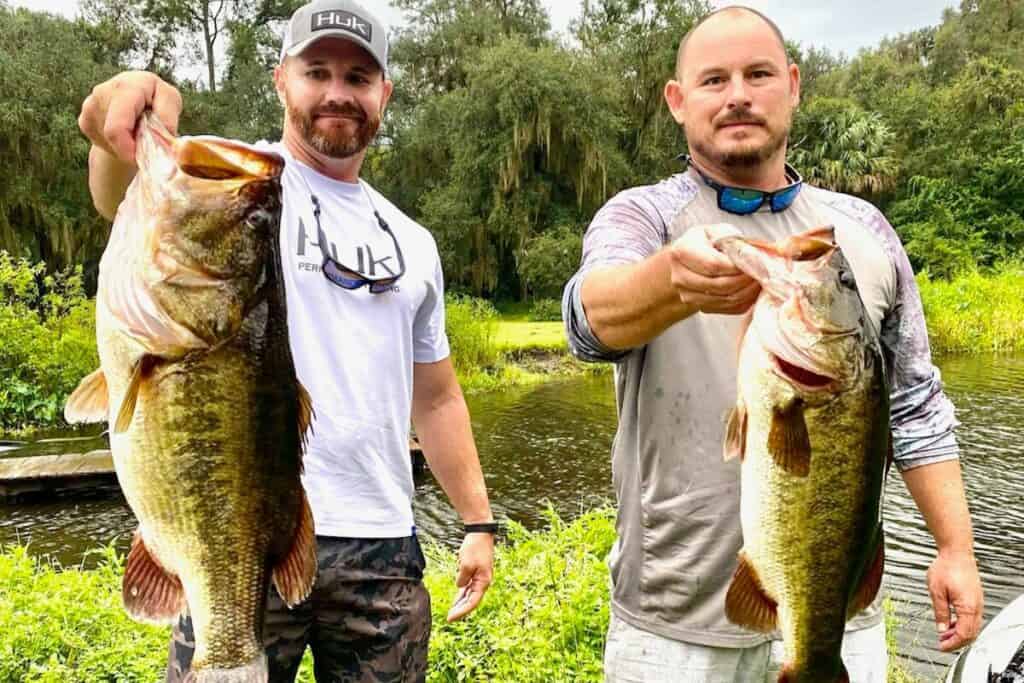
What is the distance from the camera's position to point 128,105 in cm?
161

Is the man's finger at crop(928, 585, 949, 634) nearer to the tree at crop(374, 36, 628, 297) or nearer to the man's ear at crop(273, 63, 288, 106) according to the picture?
the man's ear at crop(273, 63, 288, 106)

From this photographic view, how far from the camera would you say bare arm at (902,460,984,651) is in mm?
2248

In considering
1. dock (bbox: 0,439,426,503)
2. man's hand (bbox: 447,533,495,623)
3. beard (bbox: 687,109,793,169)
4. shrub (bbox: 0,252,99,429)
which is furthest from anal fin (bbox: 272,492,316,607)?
shrub (bbox: 0,252,99,429)

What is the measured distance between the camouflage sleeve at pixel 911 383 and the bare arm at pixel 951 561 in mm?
51

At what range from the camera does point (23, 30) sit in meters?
23.0

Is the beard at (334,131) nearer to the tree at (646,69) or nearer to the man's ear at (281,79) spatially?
the man's ear at (281,79)

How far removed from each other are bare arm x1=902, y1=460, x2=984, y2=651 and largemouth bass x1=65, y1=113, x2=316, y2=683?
5.53 feet

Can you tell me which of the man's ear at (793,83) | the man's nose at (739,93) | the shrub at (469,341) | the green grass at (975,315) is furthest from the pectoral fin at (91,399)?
the green grass at (975,315)

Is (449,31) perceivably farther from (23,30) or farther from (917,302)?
(917,302)

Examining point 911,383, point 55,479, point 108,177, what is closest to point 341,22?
point 108,177

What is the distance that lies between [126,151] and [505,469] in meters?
10.2

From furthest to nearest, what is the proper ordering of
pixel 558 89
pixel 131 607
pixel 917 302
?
pixel 558 89
pixel 917 302
pixel 131 607

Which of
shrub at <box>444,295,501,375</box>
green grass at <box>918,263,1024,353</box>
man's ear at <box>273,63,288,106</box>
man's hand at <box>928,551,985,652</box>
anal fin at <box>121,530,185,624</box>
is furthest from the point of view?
green grass at <box>918,263,1024,353</box>

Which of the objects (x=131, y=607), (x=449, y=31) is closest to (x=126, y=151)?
(x=131, y=607)
